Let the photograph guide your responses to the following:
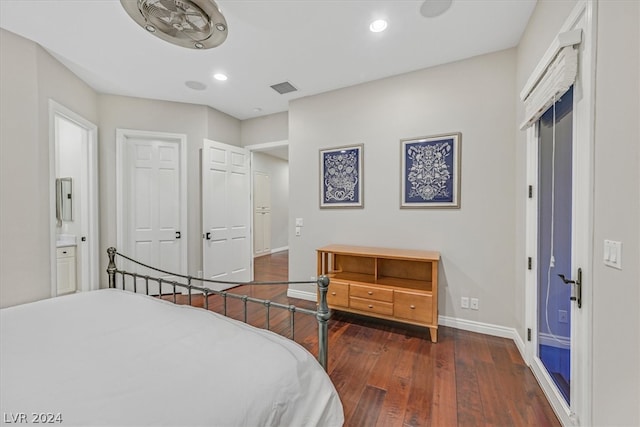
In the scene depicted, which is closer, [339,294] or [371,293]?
[371,293]

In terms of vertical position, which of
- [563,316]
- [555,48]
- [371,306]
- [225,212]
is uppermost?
[555,48]

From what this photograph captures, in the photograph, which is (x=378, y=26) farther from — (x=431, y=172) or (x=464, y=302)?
(x=464, y=302)

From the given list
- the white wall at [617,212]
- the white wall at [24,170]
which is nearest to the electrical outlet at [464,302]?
the white wall at [617,212]

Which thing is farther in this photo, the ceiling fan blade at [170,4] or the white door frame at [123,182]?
the white door frame at [123,182]

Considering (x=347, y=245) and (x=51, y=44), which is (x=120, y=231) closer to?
(x=51, y=44)

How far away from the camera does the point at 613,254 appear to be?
1.10 meters

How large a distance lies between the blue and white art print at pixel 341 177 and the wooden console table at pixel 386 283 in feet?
1.98

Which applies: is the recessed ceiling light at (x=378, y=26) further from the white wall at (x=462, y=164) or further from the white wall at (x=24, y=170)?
the white wall at (x=24, y=170)

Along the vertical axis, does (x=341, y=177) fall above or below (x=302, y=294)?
above

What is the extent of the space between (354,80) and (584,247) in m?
2.73

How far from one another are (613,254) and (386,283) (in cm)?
187

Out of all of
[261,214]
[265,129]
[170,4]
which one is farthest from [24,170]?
[261,214]

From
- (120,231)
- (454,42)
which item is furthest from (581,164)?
(120,231)

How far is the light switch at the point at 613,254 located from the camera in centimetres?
106
